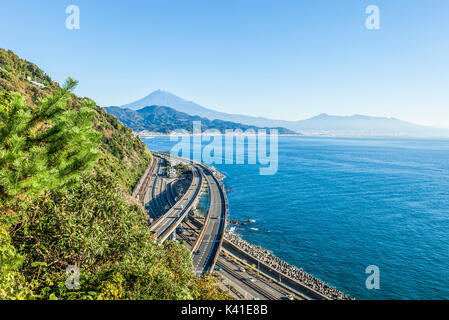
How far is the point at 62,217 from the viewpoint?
29.3 ft

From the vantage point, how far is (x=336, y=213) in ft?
177

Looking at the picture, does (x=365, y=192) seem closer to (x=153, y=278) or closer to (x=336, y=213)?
(x=336, y=213)

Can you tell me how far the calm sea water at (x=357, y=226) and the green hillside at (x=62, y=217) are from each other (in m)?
31.6

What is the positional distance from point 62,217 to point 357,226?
2029 inches

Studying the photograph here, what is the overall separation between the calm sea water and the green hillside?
31.6 metres

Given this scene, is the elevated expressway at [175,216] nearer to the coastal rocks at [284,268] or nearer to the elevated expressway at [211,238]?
the elevated expressway at [211,238]

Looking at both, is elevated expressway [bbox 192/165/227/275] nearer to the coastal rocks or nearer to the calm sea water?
the coastal rocks

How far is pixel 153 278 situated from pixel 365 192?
7259 centimetres

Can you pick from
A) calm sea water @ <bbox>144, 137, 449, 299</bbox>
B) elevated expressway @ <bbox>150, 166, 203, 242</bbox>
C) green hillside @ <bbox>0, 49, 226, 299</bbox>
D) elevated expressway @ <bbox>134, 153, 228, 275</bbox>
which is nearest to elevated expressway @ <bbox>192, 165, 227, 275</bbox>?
elevated expressway @ <bbox>134, 153, 228, 275</bbox>

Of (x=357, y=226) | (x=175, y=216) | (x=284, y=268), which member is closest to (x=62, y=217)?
(x=284, y=268)

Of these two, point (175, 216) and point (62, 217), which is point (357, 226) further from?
point (62, 217)

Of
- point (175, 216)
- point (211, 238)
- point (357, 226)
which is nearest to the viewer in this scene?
point (211, 238)

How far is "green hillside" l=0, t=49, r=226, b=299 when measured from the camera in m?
6.09

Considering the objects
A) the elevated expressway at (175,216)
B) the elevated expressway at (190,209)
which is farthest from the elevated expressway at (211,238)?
the elevated expressway at (175,216)
